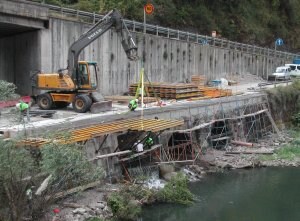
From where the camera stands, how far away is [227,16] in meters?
57.2

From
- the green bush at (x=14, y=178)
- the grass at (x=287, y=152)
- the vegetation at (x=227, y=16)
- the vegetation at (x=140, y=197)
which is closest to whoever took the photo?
the green bush at (x=14, y=178)

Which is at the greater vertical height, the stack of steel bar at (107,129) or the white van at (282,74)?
the white van at (282,74)

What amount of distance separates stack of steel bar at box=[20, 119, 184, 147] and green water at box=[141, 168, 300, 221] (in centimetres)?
324

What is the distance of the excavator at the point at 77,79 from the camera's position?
25016 millimetres

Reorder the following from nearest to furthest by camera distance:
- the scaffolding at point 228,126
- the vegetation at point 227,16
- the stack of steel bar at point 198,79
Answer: the scaffolding at point 228,126 < the stack of steel bar at point 198,79 < the vegetation at point 227,16

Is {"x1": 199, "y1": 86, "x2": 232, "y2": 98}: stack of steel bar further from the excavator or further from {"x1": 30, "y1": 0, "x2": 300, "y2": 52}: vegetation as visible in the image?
{"x1": 30, "y1": 0, "x2": 300, "y2": 52}: vegetation

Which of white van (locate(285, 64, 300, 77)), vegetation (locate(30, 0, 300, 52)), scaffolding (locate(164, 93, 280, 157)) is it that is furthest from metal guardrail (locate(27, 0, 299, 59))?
scaffolding (locate(164, 93, 280, 157))

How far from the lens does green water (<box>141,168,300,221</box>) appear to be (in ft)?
62.1

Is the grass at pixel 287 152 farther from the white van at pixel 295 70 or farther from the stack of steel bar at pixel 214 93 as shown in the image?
the white van at pixel 295 70

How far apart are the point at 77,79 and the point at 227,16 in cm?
3566

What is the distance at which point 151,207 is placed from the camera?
18875 mm

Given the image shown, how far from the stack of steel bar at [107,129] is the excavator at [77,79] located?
4.00 metres

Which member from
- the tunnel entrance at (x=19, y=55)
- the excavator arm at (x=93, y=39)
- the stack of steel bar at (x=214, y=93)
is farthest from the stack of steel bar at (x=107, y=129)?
the stack of steel bar at (x=214, y=93)

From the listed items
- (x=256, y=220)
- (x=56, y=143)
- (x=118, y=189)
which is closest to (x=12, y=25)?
(x=118, y=189)
